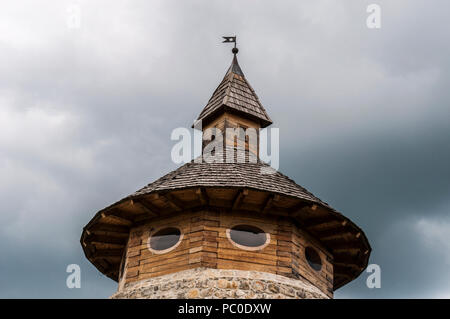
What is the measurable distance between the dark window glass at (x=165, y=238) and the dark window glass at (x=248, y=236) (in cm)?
124

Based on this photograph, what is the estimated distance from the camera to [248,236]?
1220 cm

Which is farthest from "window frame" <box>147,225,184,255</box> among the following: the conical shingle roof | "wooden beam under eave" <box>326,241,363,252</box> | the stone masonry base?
the conical shingle roof

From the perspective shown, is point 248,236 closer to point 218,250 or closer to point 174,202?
point 218,250

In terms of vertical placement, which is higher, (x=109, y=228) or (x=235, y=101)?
(x=235, y=101)

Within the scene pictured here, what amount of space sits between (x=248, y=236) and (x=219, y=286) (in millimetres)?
1732

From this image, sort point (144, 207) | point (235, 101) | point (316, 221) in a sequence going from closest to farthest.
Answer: point (144, 207) < point (316, 221) < point (235, 101)

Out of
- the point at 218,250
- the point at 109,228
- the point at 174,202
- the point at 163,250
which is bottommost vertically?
the point at 218,250

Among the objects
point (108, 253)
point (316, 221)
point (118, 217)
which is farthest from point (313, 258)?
point (108, 253)

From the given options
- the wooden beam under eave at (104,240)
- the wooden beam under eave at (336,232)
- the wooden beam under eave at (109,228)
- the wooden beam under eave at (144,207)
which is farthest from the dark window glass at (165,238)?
the wooden beam under eave at (336,232)

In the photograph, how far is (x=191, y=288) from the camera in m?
10.8

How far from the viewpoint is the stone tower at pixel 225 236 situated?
11266mm

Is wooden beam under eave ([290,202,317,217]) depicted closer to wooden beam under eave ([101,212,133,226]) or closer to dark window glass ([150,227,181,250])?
dark window glass ([150,227,181,250])
